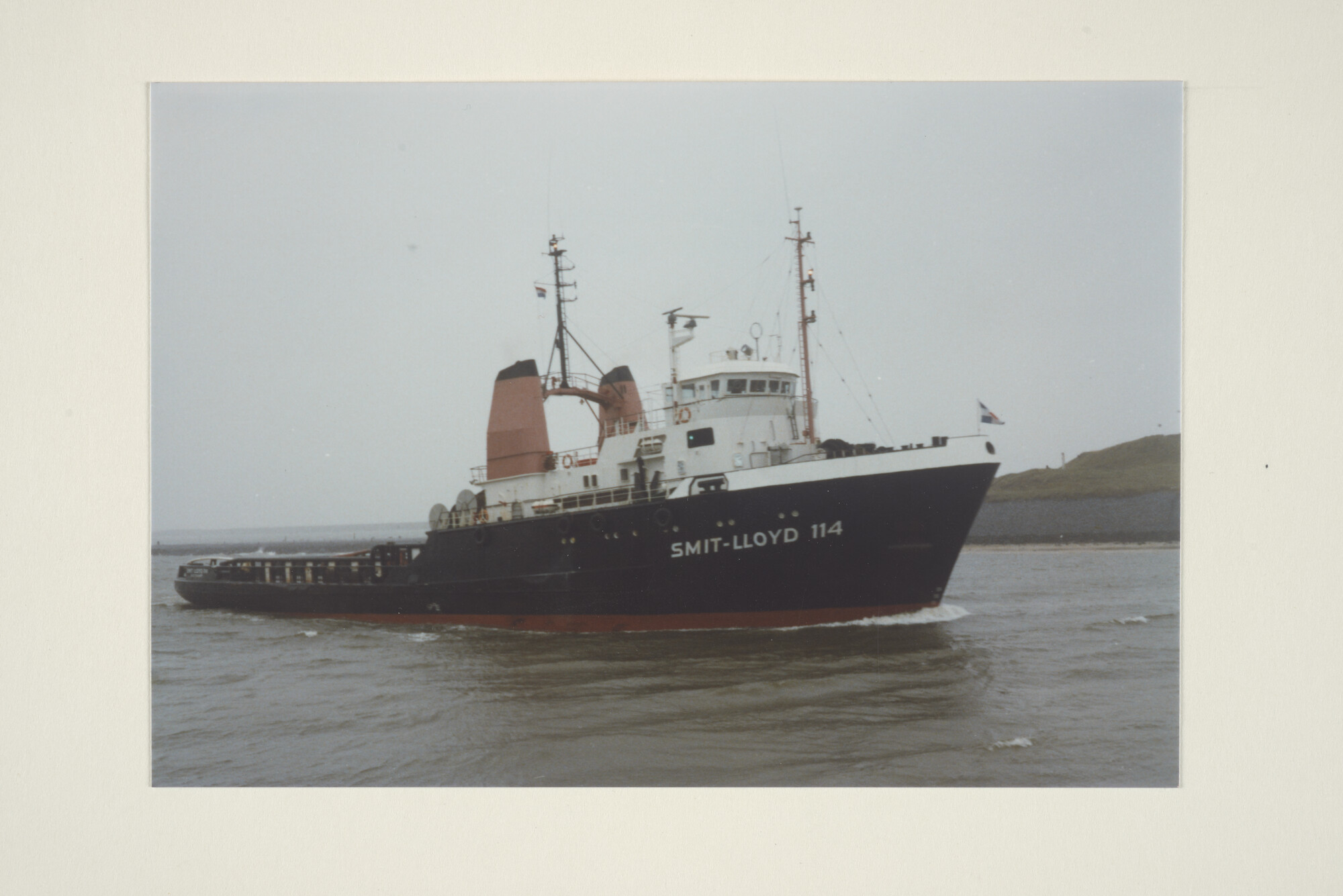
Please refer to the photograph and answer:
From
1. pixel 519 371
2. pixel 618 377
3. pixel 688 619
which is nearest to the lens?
pixel 519 371

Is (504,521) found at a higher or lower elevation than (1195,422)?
lower

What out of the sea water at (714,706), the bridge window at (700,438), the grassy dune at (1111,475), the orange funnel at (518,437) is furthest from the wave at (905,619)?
the orange funnel at (518,437)

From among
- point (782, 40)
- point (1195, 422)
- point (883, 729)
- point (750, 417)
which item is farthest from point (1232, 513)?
point (750, 417)

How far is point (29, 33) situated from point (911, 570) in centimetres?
760

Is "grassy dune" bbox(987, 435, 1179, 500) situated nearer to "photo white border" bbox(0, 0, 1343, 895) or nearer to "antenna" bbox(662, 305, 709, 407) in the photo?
"photo white border" bbox(0, 0, 1343, 895)

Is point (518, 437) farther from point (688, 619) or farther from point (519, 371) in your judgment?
point (688, 619)

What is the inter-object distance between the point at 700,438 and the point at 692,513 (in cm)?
85

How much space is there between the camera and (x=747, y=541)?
6.91 m

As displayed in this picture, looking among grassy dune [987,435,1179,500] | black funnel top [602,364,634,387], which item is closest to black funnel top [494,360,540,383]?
black funnel top [602,364,634,387]

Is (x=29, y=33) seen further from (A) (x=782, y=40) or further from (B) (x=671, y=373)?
(B) (x=671, y=373)

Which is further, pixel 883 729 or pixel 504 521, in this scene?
pixel 504 521

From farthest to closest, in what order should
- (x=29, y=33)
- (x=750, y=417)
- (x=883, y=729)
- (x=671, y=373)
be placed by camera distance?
(x=750, y=417) < (x=671, y=373) < (x=883, y=729) < (x=29, y=33)

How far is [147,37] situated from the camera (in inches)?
166

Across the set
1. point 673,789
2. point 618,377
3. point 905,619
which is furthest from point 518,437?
point 673,789
